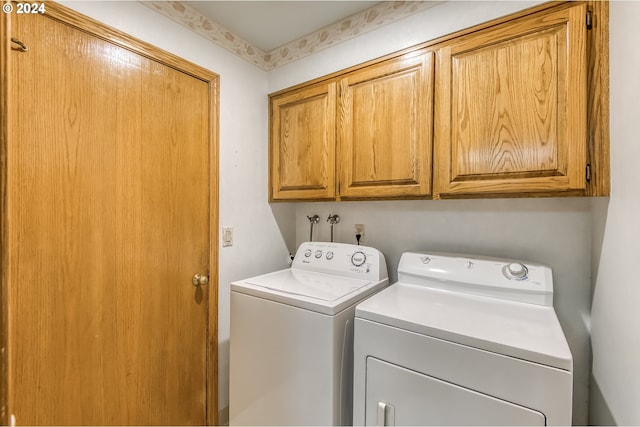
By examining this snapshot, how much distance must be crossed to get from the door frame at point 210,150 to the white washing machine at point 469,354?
96 cm

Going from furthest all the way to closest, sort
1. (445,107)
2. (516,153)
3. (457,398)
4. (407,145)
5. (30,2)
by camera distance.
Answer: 1. (407,145)
2. (445,107)
3. (516,153)
4. (30,2)
5. (457,398)

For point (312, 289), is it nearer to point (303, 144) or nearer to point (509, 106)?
point (303, 144)

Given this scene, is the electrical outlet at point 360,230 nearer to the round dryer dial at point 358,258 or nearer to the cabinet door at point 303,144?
the round dryer dial at point 358,258

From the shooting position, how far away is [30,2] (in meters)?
1.03

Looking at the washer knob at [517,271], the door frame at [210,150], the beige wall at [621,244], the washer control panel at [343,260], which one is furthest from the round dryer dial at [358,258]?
the beige wall at [621,244]

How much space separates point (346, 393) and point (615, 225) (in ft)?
3.82

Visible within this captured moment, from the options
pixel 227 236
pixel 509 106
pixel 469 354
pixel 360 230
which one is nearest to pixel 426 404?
pixel 469 354

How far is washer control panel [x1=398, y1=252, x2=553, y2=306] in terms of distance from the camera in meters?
1.19

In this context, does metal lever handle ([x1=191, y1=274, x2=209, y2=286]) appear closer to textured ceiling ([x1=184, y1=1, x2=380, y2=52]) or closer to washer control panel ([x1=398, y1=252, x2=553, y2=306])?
washer control panel ([x1=398, y1=252, x2=553, y2=306])

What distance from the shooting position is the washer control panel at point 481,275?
1.19 metres

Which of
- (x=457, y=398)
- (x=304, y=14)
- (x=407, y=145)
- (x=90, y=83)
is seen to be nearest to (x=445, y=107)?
(x=407, y=145)

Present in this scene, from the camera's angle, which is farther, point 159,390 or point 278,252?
point 278,252

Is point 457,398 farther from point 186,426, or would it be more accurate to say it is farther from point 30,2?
point 30,2

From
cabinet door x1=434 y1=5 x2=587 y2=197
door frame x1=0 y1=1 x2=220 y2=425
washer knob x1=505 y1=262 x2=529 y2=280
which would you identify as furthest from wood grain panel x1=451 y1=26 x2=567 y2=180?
door frame x1=0 y1=1 x2=220 y2=425
